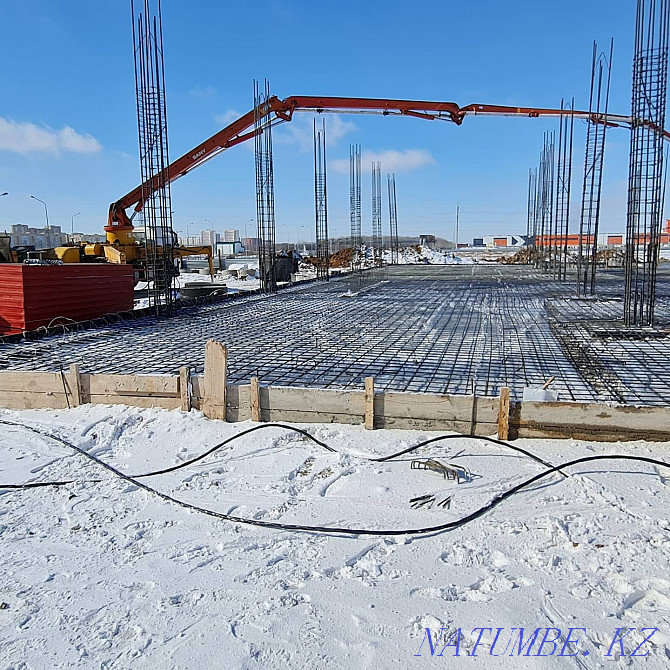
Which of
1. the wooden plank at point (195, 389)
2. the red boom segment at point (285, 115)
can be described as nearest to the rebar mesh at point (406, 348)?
the wooden plank at point (195, 389)

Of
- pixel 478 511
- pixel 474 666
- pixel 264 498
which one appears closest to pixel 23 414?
pixel 264 498

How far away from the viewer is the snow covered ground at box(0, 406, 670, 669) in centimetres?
199

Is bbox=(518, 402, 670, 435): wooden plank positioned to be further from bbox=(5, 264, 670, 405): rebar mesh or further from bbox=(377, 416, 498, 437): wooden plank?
bbox=(5, 264, 670, 405): rebar mesh

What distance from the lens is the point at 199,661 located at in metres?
1.93

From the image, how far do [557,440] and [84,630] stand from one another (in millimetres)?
3018

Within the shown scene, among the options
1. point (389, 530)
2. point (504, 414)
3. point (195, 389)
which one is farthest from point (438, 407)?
point (195, 389)

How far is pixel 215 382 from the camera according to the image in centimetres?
430

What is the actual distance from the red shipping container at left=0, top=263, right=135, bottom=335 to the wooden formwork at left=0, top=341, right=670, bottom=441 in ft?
9.68

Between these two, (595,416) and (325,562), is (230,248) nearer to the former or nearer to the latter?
(595,416)

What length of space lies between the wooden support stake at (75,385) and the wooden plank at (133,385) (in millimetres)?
62

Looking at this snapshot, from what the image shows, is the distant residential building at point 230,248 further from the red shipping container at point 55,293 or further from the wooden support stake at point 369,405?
the wooden support stake at point 369,405

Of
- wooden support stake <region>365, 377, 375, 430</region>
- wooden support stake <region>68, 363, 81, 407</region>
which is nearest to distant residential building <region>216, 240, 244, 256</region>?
wooden support stake <region>68, 363, 81, 407</region>

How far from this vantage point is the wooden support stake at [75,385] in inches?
183

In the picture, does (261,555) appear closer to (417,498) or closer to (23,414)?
(417,498)
